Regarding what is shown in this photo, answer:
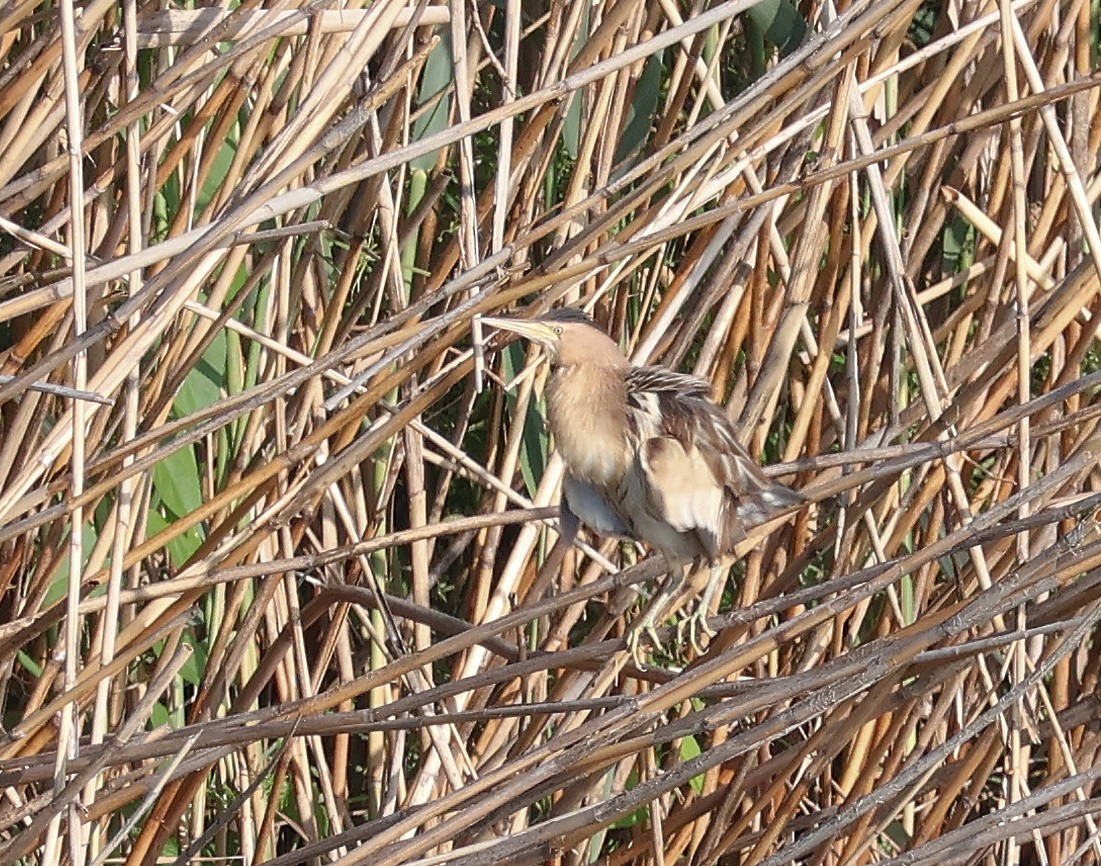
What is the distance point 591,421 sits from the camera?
1551 millimetres

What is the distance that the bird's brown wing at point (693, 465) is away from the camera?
1.46 m

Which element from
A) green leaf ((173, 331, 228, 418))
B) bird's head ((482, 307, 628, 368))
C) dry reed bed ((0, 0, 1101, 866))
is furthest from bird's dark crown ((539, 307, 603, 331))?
green leaf ((173, 331, 228, 418))

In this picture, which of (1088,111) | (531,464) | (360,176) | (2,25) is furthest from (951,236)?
(2,25)

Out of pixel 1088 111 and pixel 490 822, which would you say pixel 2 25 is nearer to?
pixel 490 822

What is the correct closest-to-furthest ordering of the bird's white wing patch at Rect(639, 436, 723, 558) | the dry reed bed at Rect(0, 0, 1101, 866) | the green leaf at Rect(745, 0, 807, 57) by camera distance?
the dry reed bed at Rect(0, 0, 1101, 866), the bird's white wing patch at Rect(639, 436, 723, 558), the green leaf at Rect(745, 0, 807, 57)

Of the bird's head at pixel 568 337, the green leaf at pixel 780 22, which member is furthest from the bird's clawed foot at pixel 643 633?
the green leaf at pixel 780 22

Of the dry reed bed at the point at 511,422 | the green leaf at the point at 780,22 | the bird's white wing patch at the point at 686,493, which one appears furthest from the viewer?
the green leaf at the point at 780,22

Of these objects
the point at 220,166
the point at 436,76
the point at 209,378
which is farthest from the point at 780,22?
the point at 209,378

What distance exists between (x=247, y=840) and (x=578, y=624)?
53cm

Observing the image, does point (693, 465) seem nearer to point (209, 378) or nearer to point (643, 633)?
point (643, 633)

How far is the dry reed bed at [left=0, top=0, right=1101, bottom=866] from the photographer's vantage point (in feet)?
4.03

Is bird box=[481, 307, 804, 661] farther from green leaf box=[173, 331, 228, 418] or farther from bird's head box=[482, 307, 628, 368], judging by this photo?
green leaf box=[173, 331, 228, 418]

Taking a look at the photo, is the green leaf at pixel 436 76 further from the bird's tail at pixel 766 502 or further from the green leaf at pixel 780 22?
the bird's tail at pixel 766 502

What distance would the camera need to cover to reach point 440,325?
1192mm
